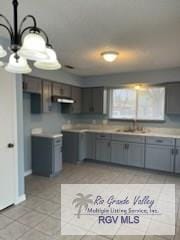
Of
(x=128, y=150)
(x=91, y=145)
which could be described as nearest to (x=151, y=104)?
(x=128, y=150)

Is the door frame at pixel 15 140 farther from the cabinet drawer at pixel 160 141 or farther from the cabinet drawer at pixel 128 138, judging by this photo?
the cabinet drawer at pixel 160 141

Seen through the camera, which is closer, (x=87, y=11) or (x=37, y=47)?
(x=37, y=47)

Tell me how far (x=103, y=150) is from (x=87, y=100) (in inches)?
61.0

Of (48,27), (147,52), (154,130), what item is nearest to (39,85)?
(48,27)

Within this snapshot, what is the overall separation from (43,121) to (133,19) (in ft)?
9.96

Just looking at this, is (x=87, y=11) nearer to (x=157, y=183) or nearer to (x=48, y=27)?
(x=48, y=27)

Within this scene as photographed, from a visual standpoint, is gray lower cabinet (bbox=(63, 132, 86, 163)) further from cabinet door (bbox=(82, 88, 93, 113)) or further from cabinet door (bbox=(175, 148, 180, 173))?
cabinet door (bbox=(175, 148, 180, 173))

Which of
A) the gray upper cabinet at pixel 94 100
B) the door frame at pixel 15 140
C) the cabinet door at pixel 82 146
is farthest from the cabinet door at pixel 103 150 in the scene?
the door frame at pixel 15 140

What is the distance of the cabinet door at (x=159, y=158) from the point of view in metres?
4.06

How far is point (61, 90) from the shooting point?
4641mm

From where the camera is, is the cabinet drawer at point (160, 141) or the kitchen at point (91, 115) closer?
the kitchen at point (91, 115)

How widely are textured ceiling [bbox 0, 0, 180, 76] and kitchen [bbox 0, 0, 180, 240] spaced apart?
12mm

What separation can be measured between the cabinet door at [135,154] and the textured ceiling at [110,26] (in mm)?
1979

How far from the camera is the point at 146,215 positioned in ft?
8.32
